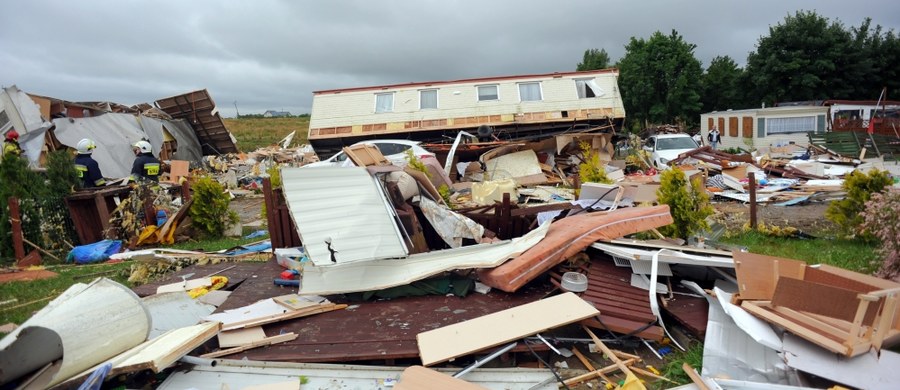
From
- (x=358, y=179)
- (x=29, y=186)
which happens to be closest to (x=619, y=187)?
(x=358, y=179)

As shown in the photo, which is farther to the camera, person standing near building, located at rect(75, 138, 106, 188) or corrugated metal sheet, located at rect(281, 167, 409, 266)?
person standing near building, located at rect(75, 138, 106, 188)

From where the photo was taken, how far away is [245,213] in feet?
44.0

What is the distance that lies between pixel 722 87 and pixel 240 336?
4115cm

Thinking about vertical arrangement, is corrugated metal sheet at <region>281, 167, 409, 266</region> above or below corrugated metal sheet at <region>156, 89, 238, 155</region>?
below

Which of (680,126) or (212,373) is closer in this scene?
(212,373)

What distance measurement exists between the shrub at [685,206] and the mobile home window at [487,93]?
11381 mm

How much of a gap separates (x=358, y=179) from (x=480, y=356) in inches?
106

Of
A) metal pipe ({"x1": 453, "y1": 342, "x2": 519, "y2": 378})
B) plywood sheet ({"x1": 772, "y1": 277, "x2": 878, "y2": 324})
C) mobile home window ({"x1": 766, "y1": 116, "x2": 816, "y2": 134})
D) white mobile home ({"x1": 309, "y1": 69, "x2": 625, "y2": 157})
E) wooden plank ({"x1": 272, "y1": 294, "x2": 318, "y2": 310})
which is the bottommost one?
metal pipe ({"x1": 453, "y1": 342, "x2": 519, "y2": 378})

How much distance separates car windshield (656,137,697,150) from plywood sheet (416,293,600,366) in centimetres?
1500

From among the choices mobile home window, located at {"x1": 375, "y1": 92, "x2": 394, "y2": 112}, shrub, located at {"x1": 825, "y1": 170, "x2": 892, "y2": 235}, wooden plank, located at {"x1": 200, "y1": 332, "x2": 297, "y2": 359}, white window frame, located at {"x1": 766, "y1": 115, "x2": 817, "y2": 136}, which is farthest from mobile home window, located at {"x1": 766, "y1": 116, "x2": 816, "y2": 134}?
wooden plank, located at {"x1": 200, "y1": 332, "x2": 297, "y2": 359}

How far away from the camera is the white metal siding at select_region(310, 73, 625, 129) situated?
55.9ft

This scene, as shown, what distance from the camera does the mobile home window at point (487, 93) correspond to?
17406 millimetres

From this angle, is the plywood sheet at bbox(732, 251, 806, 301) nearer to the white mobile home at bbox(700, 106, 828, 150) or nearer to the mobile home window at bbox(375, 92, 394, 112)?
the mobile home window at bbox(375, 92, 394, 112)

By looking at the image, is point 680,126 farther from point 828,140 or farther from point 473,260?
point 473,260
